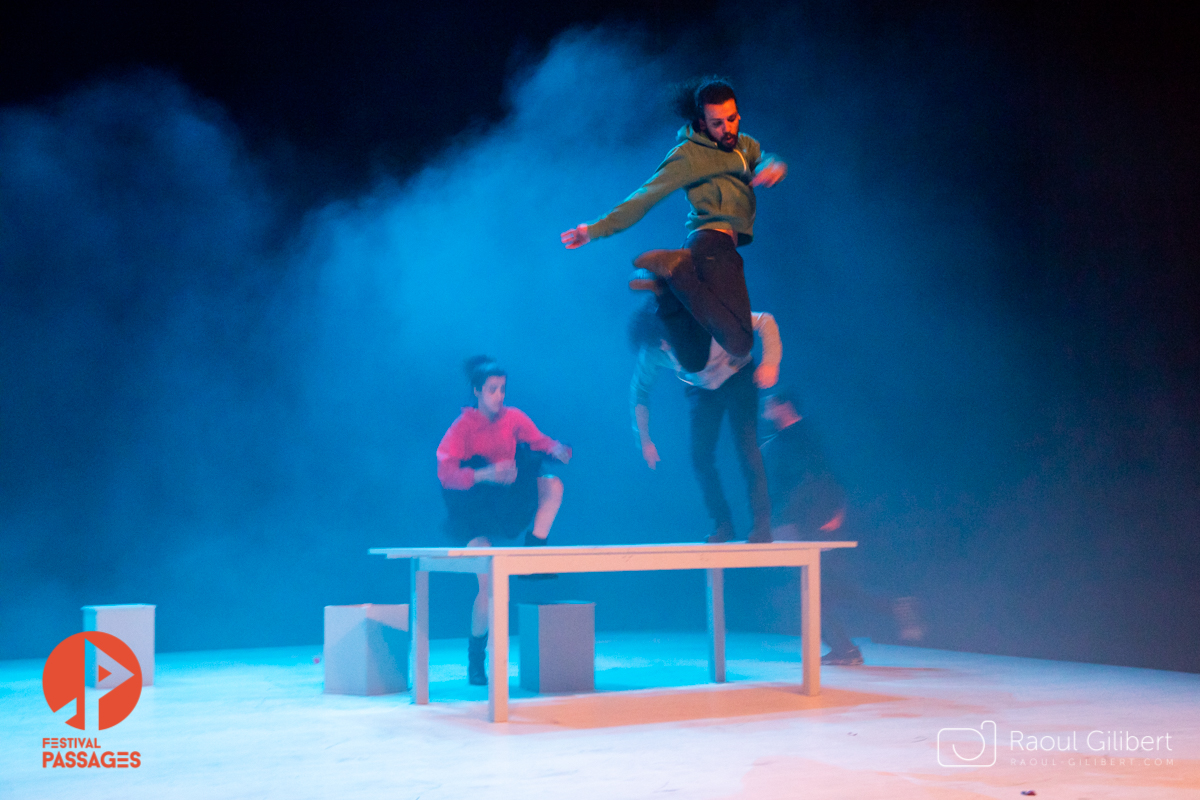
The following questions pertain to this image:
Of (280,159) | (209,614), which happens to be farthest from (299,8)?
(209,614)

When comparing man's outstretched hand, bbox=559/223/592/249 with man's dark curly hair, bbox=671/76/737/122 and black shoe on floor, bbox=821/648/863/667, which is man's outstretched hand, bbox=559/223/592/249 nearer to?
man's dark curly hair, bbox=671/76/737/122

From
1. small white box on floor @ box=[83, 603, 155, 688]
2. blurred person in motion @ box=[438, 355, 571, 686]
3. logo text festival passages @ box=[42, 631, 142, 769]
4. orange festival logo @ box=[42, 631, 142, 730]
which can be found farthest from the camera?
small white box on floor @ box=[83, 603, 155, 688]

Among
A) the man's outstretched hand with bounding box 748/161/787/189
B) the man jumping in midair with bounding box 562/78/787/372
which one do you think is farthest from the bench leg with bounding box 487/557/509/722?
the man's outstretched hand with bounding box 748/161/787/189

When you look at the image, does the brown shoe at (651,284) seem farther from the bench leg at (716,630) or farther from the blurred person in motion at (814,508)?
the blurred person in motion at (814,508)

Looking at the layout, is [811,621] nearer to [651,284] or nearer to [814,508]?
[814,508]

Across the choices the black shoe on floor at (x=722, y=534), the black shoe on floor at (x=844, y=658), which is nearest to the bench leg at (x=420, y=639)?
the black shoe on floor at (x=722, y=534)

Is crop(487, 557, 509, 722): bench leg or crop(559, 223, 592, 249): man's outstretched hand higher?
crop(559, 223, 592, 249): man's outstretched hand

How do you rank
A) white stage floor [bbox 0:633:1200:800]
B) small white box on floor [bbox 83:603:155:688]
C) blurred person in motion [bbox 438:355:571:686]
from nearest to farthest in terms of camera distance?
white stage floor [bbox 0:633:1200:800] → blurred person in motion [bbox 438:355:571:686] → small white box on floor [bbox 83:603:155:688]

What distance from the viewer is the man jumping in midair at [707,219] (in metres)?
3.61

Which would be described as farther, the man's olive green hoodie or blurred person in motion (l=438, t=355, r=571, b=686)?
blurred person in motion (l=438, t=355, r=571, b=686)

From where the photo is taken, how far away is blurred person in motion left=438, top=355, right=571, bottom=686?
13.9 feet

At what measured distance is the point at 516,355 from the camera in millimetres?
6672

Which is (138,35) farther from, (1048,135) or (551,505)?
(1048,135)

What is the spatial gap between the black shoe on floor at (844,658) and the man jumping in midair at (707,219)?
1.91 m
